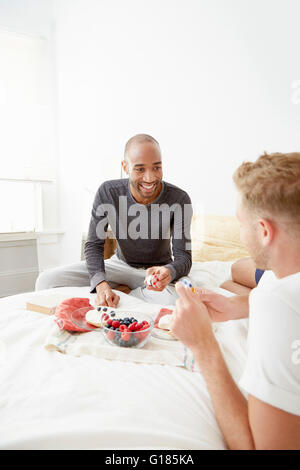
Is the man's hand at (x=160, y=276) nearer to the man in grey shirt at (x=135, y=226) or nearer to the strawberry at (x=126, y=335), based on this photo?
the man in grey shirt at (x=135, y=226)

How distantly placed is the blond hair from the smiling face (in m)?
1.22

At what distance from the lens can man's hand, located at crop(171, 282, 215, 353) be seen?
0.74 meters

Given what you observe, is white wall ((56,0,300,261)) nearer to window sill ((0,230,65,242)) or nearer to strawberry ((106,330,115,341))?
window sill ((0,230,65,242))

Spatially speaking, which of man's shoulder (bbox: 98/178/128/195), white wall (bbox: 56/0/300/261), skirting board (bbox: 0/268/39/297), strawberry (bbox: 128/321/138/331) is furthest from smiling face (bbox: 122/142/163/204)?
skirting board (bbox: 0/268/39/297)

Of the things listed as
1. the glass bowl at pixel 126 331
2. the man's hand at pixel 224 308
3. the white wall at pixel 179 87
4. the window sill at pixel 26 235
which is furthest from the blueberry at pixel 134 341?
the window sill at pixel 26 235

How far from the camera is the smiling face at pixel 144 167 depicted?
1894 millimetres

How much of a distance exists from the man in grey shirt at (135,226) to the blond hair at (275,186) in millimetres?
1226

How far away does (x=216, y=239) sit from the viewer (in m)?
2.31

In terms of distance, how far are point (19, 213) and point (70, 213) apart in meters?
0.59

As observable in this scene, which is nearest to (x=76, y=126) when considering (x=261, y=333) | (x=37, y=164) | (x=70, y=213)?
(x=37, y=164)

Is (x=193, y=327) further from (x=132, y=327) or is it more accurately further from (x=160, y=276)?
(x=160, y=276)

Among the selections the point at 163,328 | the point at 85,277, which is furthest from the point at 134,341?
the point at 85,277

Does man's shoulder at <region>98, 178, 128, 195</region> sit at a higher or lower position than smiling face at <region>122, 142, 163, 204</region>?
lower

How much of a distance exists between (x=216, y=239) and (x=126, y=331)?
143cm
